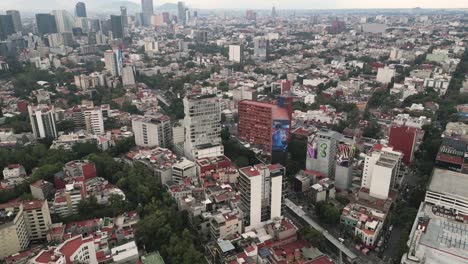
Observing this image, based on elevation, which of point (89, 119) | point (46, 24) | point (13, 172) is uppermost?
point (46, 24)

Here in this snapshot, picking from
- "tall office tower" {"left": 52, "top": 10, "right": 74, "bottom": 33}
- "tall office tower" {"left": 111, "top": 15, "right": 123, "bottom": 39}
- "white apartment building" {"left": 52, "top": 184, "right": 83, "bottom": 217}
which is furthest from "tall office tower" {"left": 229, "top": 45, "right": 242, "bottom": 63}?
"white apartment building" {"left": 52, "top": 184, "right": 83, "bottom": 217}

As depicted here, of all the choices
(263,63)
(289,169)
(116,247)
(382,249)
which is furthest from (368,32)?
(116,247)

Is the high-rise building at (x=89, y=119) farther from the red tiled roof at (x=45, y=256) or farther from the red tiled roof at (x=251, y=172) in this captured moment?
the red tiled roof at (x=45, y=256)

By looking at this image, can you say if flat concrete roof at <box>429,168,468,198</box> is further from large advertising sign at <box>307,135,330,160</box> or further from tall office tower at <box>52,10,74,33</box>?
tall office tower at <box>52,10,74,33</box>

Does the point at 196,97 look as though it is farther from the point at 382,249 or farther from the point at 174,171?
the point at 382,249

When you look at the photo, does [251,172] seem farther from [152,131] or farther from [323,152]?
[152,131]

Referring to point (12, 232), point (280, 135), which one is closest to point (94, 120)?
point (280, 135)
